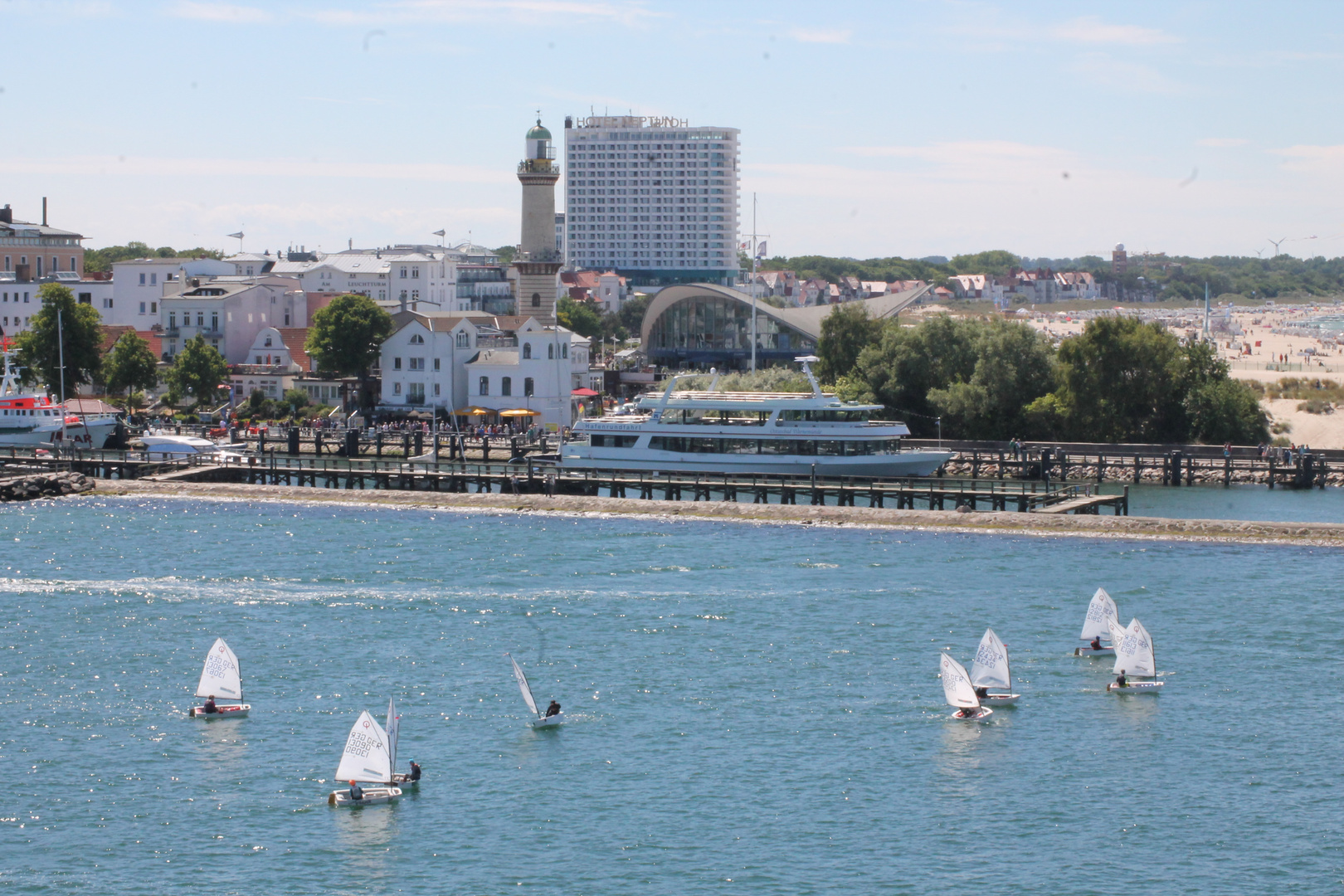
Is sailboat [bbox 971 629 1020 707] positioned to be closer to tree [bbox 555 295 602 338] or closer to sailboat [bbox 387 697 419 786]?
sailboat [bbox 387 697 419 786]

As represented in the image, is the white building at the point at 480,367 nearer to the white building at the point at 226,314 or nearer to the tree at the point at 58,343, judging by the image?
the white building at the point at 226,314

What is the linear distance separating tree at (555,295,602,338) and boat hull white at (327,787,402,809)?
12020 cm

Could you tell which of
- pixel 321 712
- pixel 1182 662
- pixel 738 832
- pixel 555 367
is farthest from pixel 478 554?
pixel 555 367

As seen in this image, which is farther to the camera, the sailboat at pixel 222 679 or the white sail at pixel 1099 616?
the white sail at pixel 1099 616

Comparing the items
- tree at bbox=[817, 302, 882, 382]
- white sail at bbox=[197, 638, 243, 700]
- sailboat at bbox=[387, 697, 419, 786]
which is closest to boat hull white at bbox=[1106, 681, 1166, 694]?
sailboat at bbox=[387, 697, 419, 786]

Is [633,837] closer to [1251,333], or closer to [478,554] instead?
[478,554]

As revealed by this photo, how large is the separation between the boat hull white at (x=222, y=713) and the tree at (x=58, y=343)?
70.0m

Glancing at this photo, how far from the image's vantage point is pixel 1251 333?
652 ft

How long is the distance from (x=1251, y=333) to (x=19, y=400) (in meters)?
155

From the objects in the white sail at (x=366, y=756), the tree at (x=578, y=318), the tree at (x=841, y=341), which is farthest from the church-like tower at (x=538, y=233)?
the white sail at (x=366, y=756)

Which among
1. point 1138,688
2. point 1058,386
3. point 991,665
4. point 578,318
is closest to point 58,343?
point 1058,386

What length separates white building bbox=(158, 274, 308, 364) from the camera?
10888 cm

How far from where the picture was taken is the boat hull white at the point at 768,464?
234ft

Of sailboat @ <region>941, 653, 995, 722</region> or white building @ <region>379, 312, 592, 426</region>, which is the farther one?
white building @ <region>379, 312, 592, 426</region>
